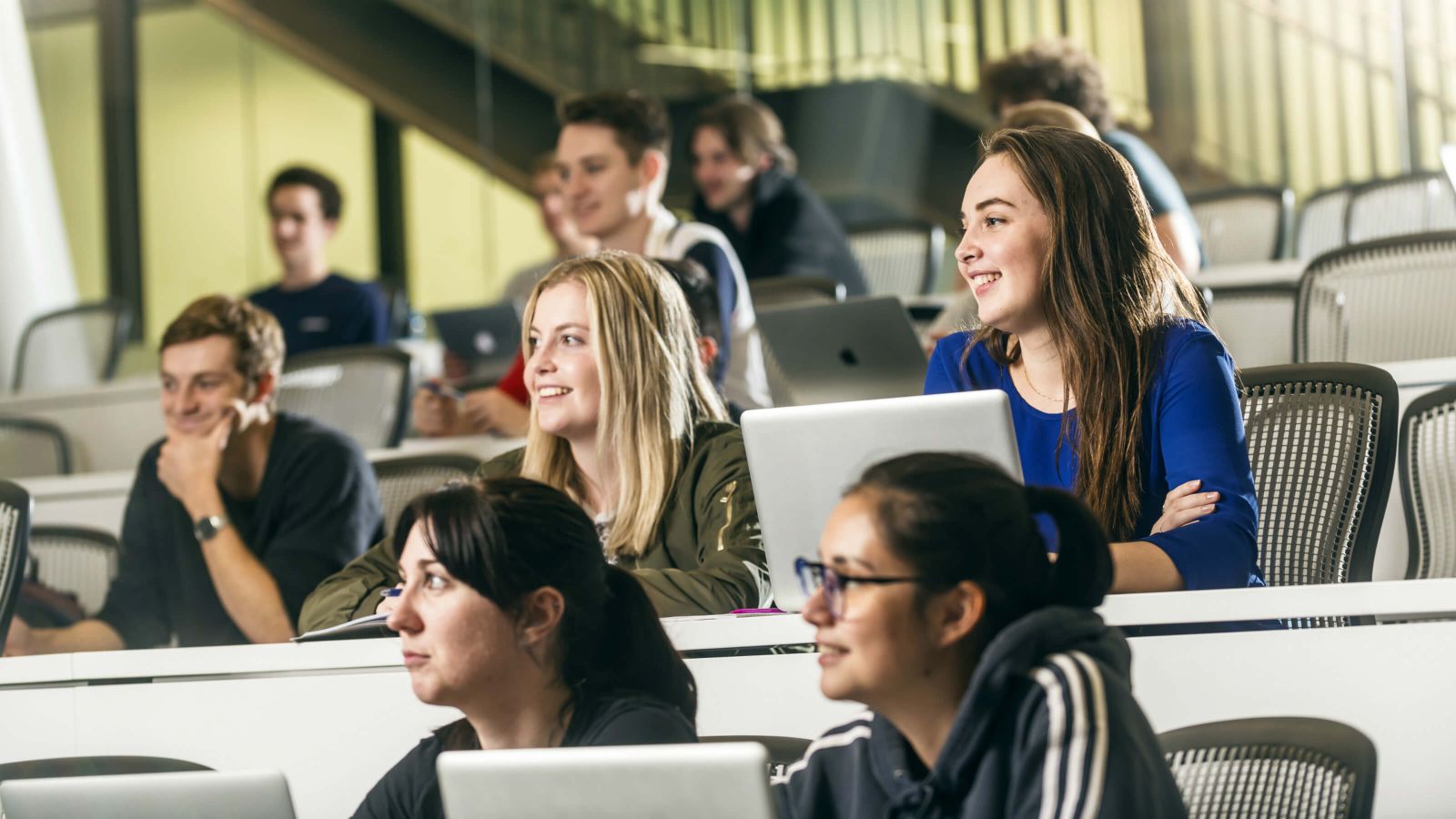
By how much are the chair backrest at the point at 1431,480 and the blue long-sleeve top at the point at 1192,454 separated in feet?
1.93

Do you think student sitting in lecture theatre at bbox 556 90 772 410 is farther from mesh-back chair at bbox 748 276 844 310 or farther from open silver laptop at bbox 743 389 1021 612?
open silver laptop at bbox 743 389 1021 612

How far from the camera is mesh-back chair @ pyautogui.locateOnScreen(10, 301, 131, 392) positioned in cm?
611

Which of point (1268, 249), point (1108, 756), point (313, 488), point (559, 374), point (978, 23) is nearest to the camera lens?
point (1108, 756)

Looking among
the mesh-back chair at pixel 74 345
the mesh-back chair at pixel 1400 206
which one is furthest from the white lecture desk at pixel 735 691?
the mesh-back chair at pixel 74 345

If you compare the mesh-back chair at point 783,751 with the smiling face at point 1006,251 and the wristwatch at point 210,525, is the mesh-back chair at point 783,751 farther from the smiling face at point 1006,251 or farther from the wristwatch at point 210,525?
the wristwatch at point 210,525

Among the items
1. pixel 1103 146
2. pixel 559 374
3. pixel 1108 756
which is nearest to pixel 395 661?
pixel 559 374

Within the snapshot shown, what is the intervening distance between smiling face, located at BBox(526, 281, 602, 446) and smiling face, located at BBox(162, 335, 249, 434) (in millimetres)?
889

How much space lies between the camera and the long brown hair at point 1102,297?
2029 mm

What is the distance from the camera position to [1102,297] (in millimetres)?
2072

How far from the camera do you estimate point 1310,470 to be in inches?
87.0

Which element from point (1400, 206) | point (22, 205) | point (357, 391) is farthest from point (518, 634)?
point (22, 205)

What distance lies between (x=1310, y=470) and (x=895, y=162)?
20.2 ft

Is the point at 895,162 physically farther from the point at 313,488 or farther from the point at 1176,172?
the point at 313,488

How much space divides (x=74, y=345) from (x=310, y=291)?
1.45 m
